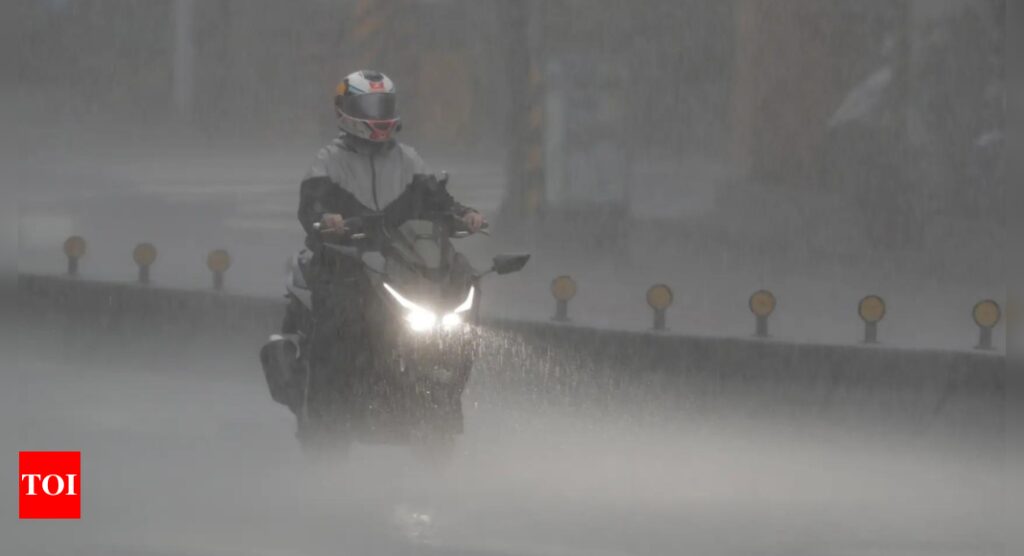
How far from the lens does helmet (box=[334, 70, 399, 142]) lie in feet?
31.4

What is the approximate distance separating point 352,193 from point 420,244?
573mm

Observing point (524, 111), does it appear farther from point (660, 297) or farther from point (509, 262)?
point (509, 262)

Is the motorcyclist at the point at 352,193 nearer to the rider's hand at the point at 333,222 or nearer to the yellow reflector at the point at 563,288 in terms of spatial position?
the rider's hand at the point at 333,222

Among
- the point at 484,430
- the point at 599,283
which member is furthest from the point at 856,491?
the point at 599,283

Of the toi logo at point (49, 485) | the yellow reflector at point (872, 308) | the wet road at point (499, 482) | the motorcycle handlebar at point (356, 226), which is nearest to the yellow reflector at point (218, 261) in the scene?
the wet road at point (499, 482)

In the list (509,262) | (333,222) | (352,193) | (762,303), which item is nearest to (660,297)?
(762,303)

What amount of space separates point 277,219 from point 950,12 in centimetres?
794

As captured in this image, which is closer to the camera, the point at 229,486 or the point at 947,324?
the point at 229,486

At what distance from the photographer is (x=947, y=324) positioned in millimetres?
15773

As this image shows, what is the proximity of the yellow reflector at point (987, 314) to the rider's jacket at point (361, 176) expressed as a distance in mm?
3935

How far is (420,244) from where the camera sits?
9.20 m

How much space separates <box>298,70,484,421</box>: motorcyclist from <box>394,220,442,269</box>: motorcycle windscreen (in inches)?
9.9

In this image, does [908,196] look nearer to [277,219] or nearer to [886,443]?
[277,219]

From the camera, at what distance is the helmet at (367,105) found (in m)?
9.56
